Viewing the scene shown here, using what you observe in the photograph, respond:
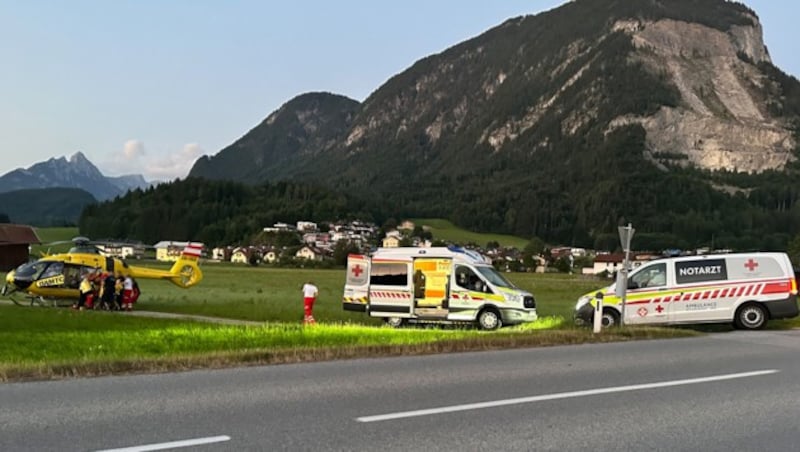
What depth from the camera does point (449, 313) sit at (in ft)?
78.5

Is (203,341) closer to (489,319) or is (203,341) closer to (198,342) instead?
(198,342)

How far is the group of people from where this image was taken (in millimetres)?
29719

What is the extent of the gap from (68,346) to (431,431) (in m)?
11.8

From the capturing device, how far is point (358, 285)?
25.3 meters

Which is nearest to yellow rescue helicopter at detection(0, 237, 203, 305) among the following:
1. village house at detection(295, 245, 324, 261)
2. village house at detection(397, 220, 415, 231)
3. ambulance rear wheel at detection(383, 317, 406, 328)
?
ambulance rear wheel at detection(383, 317, 406, 328)

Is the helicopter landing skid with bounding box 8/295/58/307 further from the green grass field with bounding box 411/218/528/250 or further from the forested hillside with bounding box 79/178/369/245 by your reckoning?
the green grass field with bounding box 411/218/528/250

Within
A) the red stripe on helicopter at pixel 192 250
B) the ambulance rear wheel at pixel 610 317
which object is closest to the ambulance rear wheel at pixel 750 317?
the ambulance rear wheel at pixel 610 317

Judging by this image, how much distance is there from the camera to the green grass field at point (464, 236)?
6535 inches

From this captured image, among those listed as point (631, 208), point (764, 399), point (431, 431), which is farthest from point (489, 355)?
point (631, 208)

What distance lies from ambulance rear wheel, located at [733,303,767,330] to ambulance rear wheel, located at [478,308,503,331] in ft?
22.4

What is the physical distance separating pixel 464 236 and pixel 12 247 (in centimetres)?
11108

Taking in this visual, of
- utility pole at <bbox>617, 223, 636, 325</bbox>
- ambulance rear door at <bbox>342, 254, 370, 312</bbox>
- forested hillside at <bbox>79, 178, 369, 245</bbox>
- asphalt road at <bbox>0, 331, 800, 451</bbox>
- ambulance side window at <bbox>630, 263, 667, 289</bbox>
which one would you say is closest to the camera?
asphalt road at <bbox>0, 331, 800, 451</bbox>

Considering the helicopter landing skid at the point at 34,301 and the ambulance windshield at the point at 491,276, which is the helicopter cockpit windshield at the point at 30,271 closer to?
the helicopter landing skid at the point at 34,301

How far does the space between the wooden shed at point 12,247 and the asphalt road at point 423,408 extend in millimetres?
75840
